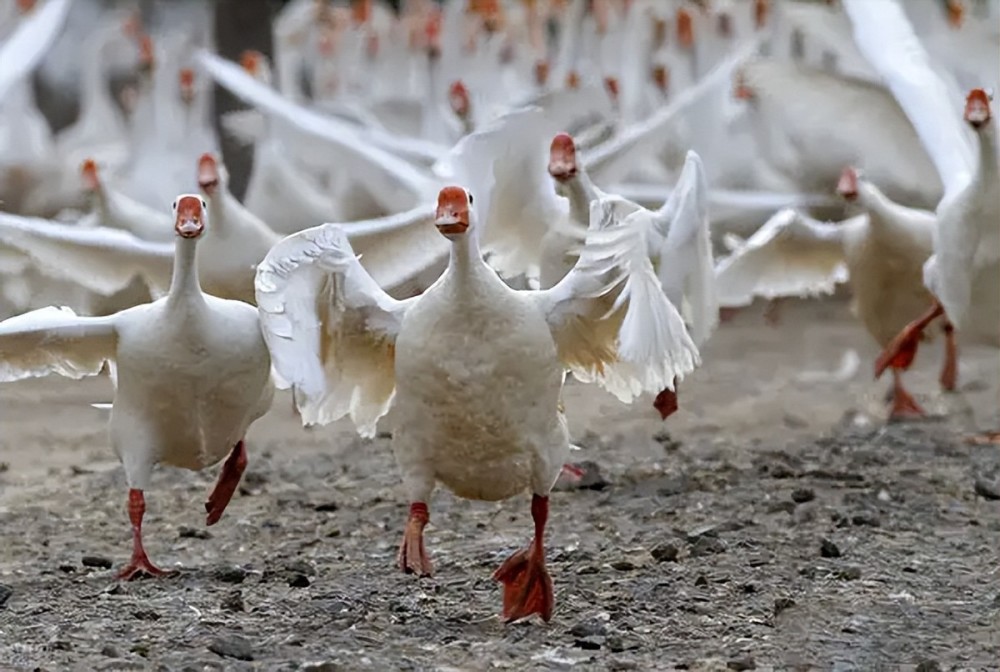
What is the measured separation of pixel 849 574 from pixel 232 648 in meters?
2.09

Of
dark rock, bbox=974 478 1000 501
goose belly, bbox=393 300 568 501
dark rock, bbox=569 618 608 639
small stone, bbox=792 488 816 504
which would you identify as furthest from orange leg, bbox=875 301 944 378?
dark rock, bbox=569 618 608 639

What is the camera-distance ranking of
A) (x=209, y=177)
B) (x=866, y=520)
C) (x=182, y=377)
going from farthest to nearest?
(x=209, y=177)
(x=866, y=520)
(x=182, y=377)

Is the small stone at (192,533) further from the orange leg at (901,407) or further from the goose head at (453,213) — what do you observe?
the orange leg at (901,407)

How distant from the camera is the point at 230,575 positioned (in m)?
5.75

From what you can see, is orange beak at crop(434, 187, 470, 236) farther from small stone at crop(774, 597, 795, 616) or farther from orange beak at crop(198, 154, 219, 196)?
orange beak at crop(198, 154, 219, 196)

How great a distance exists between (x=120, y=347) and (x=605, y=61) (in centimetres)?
979

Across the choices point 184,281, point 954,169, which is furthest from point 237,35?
point 184,281

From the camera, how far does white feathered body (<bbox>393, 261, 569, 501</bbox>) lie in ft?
16.5

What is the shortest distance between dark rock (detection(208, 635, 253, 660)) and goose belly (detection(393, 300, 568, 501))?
819mm

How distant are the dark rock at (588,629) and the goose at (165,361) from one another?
4.94 feet

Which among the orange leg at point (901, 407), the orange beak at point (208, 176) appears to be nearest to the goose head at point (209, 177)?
the orange beak at point (208, 176)

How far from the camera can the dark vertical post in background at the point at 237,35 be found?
15820mm

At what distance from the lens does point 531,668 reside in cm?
461

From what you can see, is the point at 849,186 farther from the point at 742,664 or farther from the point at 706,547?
the point at 742,664
